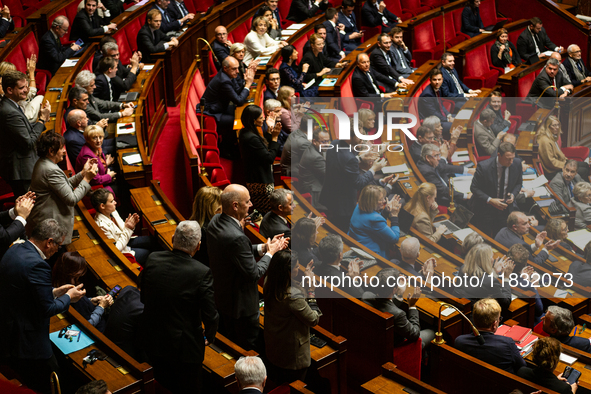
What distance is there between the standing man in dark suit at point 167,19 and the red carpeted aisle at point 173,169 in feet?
3.09

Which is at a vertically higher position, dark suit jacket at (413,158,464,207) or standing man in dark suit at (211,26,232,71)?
standing man in dark suit at (211,26,232,71)

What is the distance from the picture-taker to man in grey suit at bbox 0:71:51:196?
2.39 metres

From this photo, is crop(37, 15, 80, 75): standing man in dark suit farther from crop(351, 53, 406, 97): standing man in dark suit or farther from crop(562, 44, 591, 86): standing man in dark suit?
crop(562, 44, 591, 86): standing man in dark suit

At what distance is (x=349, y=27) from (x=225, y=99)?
193 centimetres

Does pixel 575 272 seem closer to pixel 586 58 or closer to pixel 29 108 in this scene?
pixel 29 108

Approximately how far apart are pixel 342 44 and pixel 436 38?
2.81ft

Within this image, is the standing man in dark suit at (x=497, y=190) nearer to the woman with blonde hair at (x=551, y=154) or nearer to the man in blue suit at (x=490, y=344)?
the woman with blonde hair at (x=551, y=154)

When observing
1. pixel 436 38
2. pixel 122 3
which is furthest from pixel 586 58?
pixel 122 3

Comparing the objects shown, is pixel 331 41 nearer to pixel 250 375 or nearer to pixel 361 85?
pixel 361 85

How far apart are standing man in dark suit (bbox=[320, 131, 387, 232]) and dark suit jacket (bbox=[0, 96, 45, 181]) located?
1197mm

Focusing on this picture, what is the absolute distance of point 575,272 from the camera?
236 centimetres

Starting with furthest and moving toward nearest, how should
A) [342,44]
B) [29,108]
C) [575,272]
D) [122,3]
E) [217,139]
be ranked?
1. [342,44]
2. [122,3]
3. [217,139]
4. [29,108]
5. [575,272]

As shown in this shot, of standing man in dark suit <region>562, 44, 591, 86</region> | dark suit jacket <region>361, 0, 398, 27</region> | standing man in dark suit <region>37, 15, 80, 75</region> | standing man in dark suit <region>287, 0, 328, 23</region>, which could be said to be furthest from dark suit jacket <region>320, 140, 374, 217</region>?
dark suit jacket <region>361, 0, 398, 27</region>

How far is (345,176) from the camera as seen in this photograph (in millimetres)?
2188
